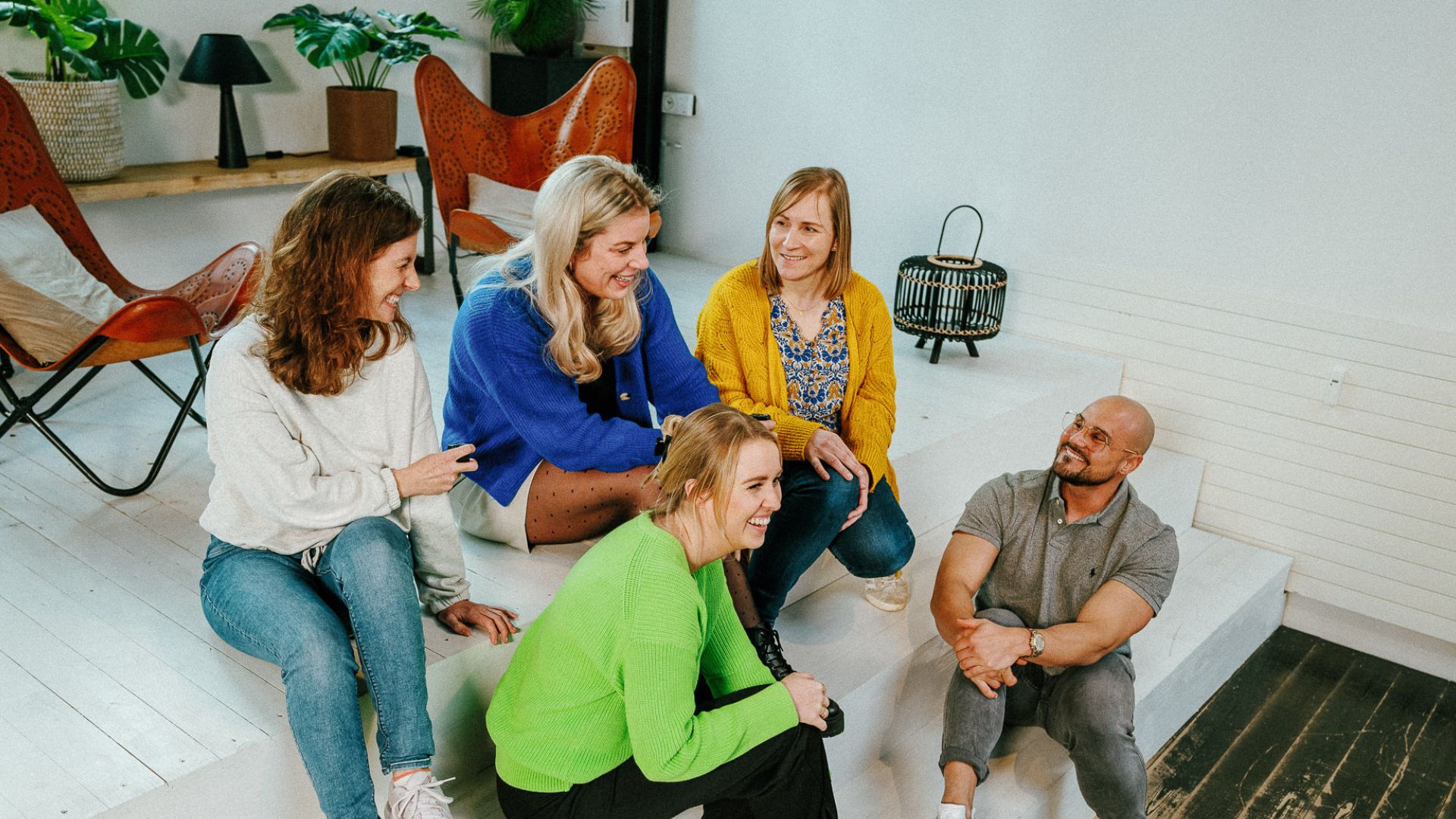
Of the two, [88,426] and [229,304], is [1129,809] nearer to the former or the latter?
[229,304]

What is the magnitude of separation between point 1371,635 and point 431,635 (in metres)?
3.17

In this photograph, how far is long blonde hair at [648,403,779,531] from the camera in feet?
5.58

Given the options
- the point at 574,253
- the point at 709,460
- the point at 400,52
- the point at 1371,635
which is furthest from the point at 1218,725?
the point at 400,52

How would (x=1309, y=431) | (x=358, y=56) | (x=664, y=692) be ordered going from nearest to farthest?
(x=664, y=692), (x=1309, y=431), (x=358, y=56)

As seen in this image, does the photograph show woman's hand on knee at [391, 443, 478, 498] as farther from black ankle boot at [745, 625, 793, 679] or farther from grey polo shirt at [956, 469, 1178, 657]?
grey polo shirt at [956, 469, 1178, 657]

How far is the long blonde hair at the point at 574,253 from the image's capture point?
209 cm

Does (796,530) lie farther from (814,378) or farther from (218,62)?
(218,62)

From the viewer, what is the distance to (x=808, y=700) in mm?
1738

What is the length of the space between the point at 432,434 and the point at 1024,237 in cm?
282

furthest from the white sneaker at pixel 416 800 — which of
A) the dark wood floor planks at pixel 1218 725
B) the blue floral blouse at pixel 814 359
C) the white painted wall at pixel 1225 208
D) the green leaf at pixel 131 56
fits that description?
the white painted wall at pixel 1225 208

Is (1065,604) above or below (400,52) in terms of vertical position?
below

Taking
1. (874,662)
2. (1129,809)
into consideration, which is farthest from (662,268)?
(1129,809)

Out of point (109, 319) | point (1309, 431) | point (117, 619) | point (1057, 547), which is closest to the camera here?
point (117, 619)

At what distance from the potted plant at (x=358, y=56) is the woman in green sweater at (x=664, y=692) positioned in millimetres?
2774
